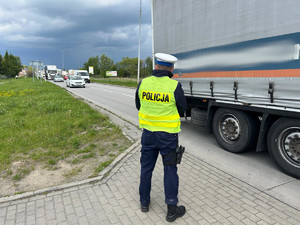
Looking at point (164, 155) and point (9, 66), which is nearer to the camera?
point (164, 155)

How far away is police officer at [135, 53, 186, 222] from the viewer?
272 cm

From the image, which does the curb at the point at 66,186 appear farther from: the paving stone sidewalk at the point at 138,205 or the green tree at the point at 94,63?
the green tree at the point at 94,63

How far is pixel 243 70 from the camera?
439 cm

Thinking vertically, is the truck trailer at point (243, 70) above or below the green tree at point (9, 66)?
below

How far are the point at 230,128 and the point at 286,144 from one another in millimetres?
1234

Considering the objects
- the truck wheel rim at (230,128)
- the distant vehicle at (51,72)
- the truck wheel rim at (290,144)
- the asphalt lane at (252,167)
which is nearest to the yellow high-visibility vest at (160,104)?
the asphalt lane at (252,167)

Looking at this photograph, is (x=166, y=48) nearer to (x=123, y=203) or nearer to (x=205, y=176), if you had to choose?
(x=205, y=176)

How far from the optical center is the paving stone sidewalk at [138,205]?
2793 millimetres

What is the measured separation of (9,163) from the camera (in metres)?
4.49

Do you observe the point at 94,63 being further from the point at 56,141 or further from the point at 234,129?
the point at 234,129

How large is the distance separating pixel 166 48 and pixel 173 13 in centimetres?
92

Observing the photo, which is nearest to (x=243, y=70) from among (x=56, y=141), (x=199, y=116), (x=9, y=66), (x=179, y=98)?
(x=199, y=116)

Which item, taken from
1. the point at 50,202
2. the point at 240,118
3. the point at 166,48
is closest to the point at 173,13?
the point at 166,48

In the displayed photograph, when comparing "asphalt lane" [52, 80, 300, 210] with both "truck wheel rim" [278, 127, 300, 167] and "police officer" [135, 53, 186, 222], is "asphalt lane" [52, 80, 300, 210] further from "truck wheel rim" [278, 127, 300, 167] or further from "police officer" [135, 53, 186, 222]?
"police officer" [135, 53, 186, 222]
